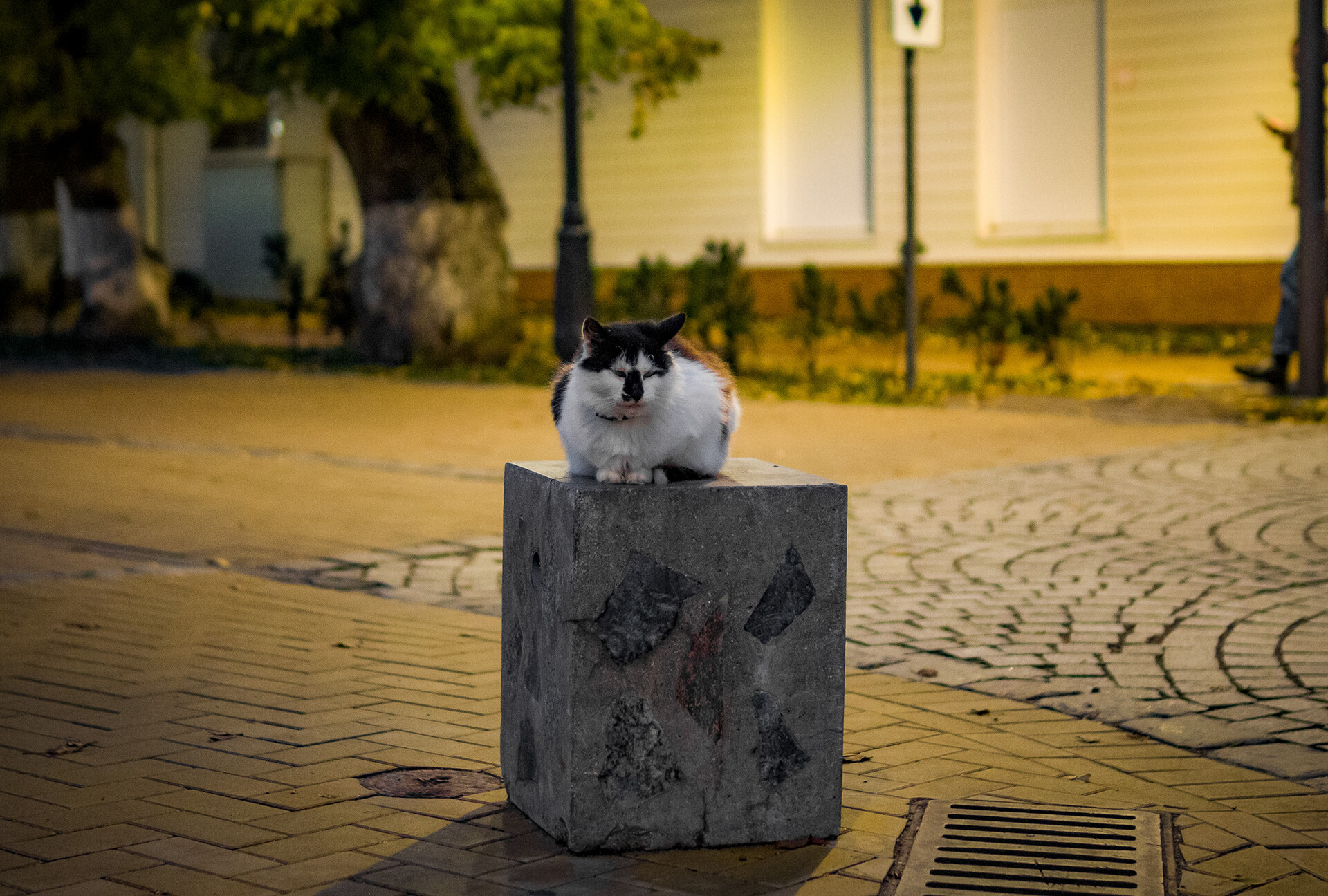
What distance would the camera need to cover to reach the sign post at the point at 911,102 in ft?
44.2

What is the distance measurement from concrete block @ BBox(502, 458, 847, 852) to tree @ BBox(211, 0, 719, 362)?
12.7 metres

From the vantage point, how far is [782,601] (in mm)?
3799

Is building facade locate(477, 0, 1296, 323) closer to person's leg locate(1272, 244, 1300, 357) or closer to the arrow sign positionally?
the arrow sign

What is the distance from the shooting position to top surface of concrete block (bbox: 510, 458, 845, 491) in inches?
148

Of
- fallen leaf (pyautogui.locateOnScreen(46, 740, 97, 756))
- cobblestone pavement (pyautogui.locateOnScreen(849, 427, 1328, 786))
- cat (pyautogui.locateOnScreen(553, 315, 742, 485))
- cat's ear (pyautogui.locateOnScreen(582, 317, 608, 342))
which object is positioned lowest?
fallen leaf (pyautogui.locateOnScreen(46, 740, 97, 756))

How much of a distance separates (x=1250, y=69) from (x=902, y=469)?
11330 millimetres

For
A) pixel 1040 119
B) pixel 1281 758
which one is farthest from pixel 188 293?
pixel 1281 758

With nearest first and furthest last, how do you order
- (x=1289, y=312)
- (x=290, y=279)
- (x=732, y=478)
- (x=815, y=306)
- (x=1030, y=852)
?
(x=1030, y=852) → (x=732, y=478) → (x=1289, y=312) → (x=815, y=306) → (x=290, y=279)

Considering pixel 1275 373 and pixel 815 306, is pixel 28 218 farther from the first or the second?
pixel 1275 373

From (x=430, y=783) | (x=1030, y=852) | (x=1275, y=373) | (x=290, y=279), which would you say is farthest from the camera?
(x=290, y=279)

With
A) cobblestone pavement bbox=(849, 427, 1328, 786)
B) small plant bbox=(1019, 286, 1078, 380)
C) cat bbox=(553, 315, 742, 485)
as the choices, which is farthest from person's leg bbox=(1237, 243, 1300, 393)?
cat bbox=(553, 315, 742, 485)

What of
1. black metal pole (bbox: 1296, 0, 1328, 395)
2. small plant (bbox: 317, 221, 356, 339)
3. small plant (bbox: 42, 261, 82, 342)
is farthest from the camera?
small plant (bbox: 42, 261, 82, 342)

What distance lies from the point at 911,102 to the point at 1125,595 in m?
8.36

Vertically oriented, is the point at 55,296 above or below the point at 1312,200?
below
